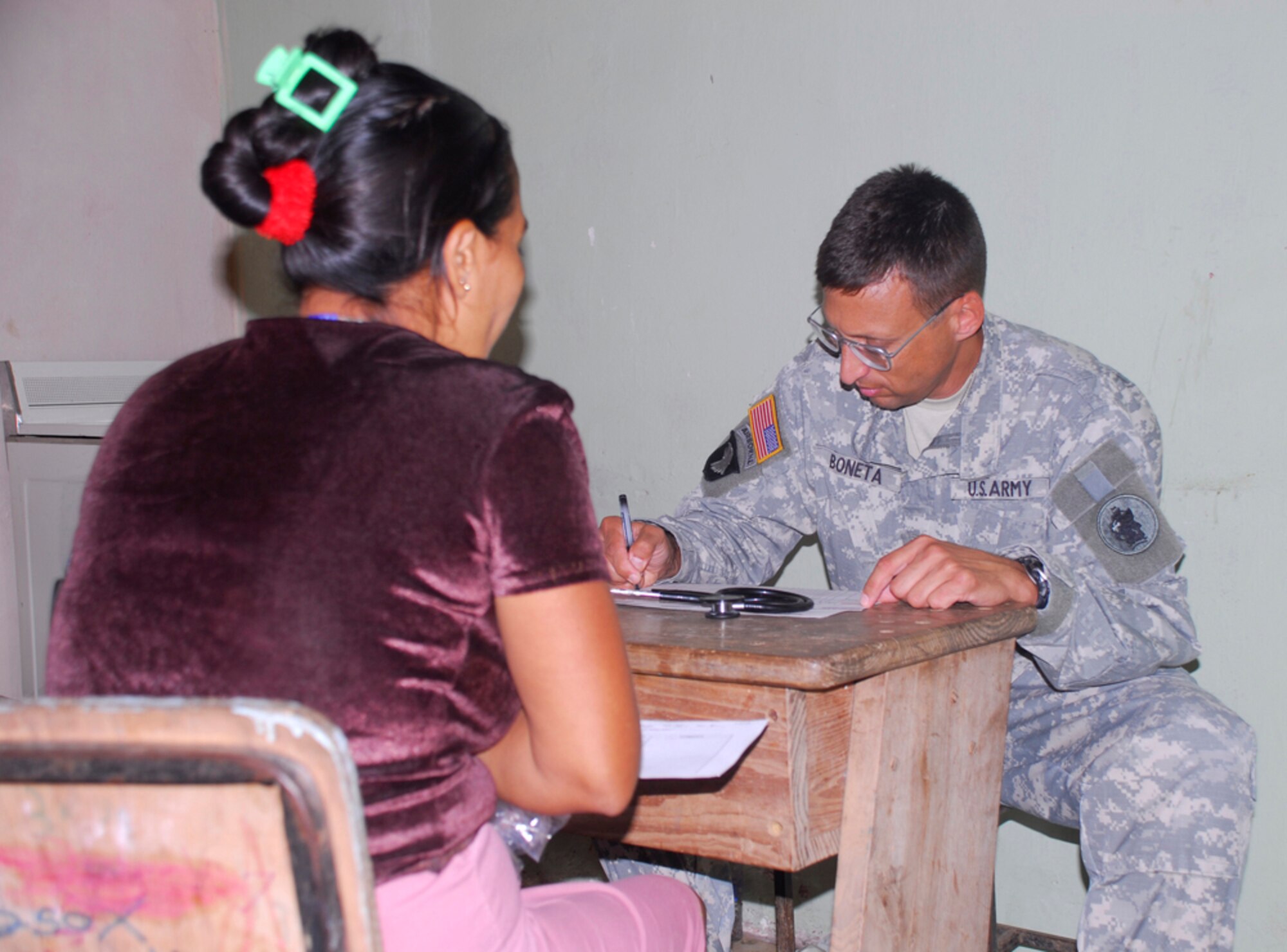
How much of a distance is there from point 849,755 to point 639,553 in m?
0.68

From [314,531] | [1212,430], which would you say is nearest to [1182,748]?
[1212,430]

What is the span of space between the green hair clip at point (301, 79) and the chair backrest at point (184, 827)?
51 cm

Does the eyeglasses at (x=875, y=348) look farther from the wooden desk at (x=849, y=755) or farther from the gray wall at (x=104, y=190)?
the gray wall at (x=104, y=190)

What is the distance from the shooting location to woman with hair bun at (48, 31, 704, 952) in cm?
77

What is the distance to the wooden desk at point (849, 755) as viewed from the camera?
1117 mm

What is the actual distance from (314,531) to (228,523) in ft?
0.21

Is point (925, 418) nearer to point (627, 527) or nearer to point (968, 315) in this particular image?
point (968, 315)

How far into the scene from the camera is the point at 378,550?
77 centimetres

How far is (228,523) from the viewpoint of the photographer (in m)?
0.78

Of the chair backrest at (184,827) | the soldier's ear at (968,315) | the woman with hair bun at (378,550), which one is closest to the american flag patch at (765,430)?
the soldier's ear at (968,315)

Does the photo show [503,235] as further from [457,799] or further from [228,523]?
[457,799]

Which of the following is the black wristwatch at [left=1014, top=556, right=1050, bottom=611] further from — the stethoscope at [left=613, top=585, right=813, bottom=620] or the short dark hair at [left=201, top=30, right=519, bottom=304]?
the short dark hair at [left=201, top=30, right=519, bottom=304]

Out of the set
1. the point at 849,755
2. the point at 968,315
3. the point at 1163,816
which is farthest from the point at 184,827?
the point at 968,315

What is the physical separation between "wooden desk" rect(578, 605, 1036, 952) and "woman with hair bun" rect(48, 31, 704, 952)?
27 centimetres
